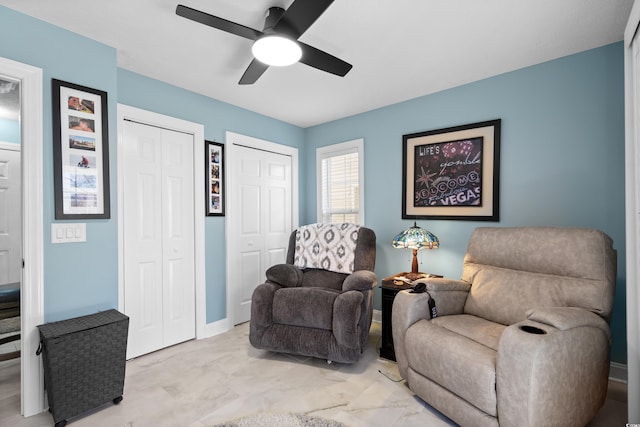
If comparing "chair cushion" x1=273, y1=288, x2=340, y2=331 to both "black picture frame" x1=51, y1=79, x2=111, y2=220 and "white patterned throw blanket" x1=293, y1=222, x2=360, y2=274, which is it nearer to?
"white patterned throw blanket" x1=293, y1=222, x2=360, y2=274

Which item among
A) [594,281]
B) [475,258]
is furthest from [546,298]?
[475,258]

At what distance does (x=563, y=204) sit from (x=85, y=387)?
3.52m

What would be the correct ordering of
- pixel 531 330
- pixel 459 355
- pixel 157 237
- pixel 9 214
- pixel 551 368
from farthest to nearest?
1. pixel 9 214
2. pixel 157 237
3. pixel 459 355
4. pixel 531 330
5. pixel 551 368

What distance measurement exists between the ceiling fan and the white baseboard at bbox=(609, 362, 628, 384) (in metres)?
2.81

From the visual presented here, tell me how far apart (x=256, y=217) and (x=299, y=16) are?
240 cm

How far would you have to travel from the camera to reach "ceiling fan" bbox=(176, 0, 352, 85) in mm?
1502

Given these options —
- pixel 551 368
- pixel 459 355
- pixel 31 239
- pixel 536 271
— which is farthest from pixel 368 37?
pixel 31 239

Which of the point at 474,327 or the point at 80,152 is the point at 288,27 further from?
the point at 474,327

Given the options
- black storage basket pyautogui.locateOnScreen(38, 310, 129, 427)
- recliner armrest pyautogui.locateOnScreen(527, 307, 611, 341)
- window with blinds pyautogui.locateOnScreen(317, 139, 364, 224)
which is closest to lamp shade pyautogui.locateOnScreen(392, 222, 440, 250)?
window with blinds pyautogui.locateOnScreen(317, 139, 364, 224)

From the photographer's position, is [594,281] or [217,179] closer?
[594,281]

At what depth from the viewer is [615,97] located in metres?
2.19

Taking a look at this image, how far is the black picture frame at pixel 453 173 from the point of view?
108 inches

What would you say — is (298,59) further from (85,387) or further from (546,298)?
(85,387)

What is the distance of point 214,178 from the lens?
3201 millimetres
